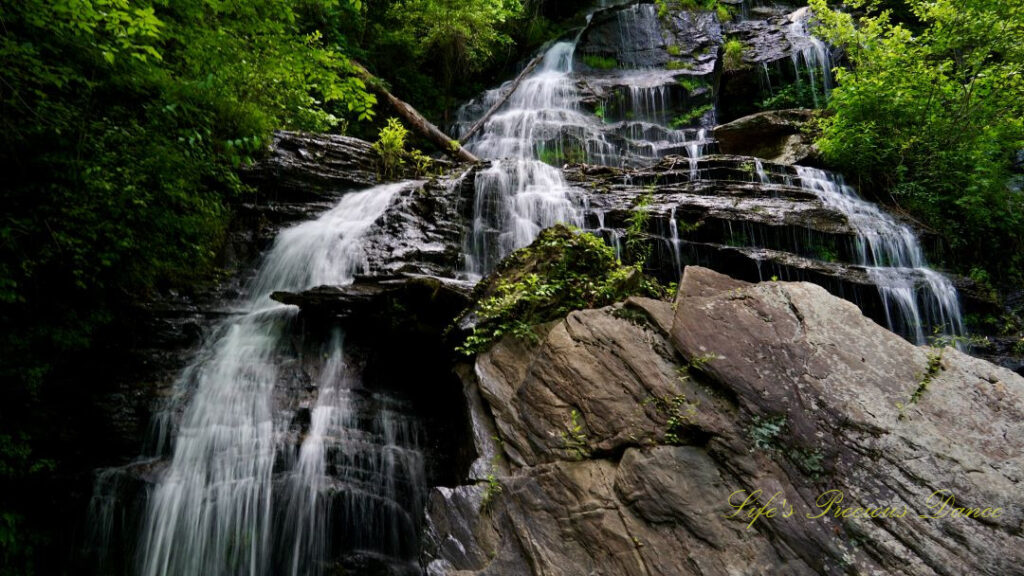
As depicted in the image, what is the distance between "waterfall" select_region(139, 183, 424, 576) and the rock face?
60.8 inches

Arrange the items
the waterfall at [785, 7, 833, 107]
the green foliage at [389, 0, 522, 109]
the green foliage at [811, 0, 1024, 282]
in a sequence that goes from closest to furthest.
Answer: the green foliage at [811, 0, 1024, 282], the waterfall at [785, 7, 833, 107], the green foliage at [389, 0, 522, 109]

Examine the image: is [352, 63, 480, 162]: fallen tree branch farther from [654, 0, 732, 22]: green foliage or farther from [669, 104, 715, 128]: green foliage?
[654, 0, 732, 22]: green foliage

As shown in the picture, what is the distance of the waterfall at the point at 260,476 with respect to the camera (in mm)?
4363

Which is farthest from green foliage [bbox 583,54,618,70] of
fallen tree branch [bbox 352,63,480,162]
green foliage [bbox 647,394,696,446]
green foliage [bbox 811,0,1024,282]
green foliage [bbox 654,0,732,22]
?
green foliage [bbox 647,394,696,446]

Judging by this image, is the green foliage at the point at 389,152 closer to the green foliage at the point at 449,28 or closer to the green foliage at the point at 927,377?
the green foliage at the point at 449,28

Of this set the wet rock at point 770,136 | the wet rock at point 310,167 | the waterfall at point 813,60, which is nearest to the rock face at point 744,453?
the wet rock at point 310,167

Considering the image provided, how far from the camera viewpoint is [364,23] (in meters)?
13.7

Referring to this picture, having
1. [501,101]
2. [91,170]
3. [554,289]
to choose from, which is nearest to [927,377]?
[554,289]

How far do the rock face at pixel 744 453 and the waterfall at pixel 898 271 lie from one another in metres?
4.06

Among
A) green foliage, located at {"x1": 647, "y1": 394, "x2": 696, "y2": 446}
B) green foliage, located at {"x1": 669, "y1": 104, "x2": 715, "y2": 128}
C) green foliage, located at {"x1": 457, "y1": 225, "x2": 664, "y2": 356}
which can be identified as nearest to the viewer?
green foliage, located at {"x1": 647, "y1": 394, "x2": 696, "y2": 446}

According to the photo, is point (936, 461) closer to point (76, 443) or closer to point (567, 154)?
point (76, 443)

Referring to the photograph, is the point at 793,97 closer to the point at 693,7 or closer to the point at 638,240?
the point at 693,7

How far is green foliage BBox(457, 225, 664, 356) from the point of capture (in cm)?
433

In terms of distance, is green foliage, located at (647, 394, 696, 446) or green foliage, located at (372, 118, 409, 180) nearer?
green foliage, located at (647, 394, 696, 446)
